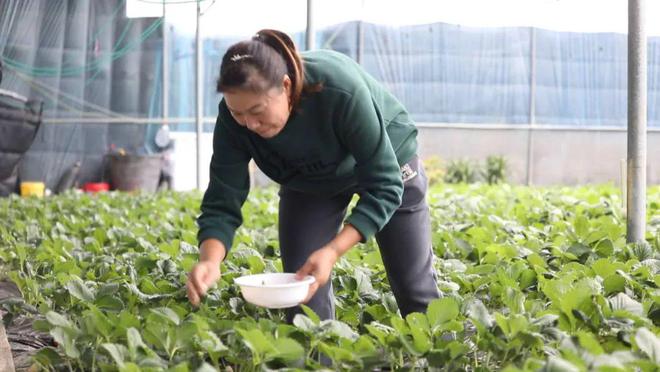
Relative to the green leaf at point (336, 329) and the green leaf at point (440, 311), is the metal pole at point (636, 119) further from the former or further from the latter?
the green leaf at point (336, 329)

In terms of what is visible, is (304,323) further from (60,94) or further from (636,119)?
(60,94)

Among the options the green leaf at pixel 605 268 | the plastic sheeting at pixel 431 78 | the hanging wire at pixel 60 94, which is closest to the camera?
the green leaf at pixel 605 268

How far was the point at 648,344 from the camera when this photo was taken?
197cm

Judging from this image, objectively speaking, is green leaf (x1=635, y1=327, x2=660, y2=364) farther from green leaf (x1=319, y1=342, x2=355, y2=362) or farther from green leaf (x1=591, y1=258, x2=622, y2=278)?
green leaf (x1=591, y1=258, x2=622, y2=278)

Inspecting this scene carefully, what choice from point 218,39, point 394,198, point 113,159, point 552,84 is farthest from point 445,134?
point 394,198

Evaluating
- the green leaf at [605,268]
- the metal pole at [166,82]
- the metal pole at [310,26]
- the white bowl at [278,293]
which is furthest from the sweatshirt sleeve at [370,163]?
the metal pole at [166,82]

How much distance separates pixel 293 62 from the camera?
7.31 ft

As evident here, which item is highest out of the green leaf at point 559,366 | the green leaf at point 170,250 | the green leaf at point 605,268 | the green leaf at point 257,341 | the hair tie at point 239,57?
the hair tie at point 239,57

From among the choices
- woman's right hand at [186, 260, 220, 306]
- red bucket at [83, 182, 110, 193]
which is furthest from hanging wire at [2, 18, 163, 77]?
woman's right hand at [186, 260, 220, 306]

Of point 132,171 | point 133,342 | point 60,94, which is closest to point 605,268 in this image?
point 133,342

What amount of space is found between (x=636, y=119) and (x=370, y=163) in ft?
6.69

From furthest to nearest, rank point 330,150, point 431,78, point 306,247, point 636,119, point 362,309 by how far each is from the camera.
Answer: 1. point 431,78
2. point 636,119
3. point 362,309
4. point 306,247
5. point 330,150

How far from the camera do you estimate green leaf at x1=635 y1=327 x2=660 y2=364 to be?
1.95m

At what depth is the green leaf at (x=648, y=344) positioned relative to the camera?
1953mm
